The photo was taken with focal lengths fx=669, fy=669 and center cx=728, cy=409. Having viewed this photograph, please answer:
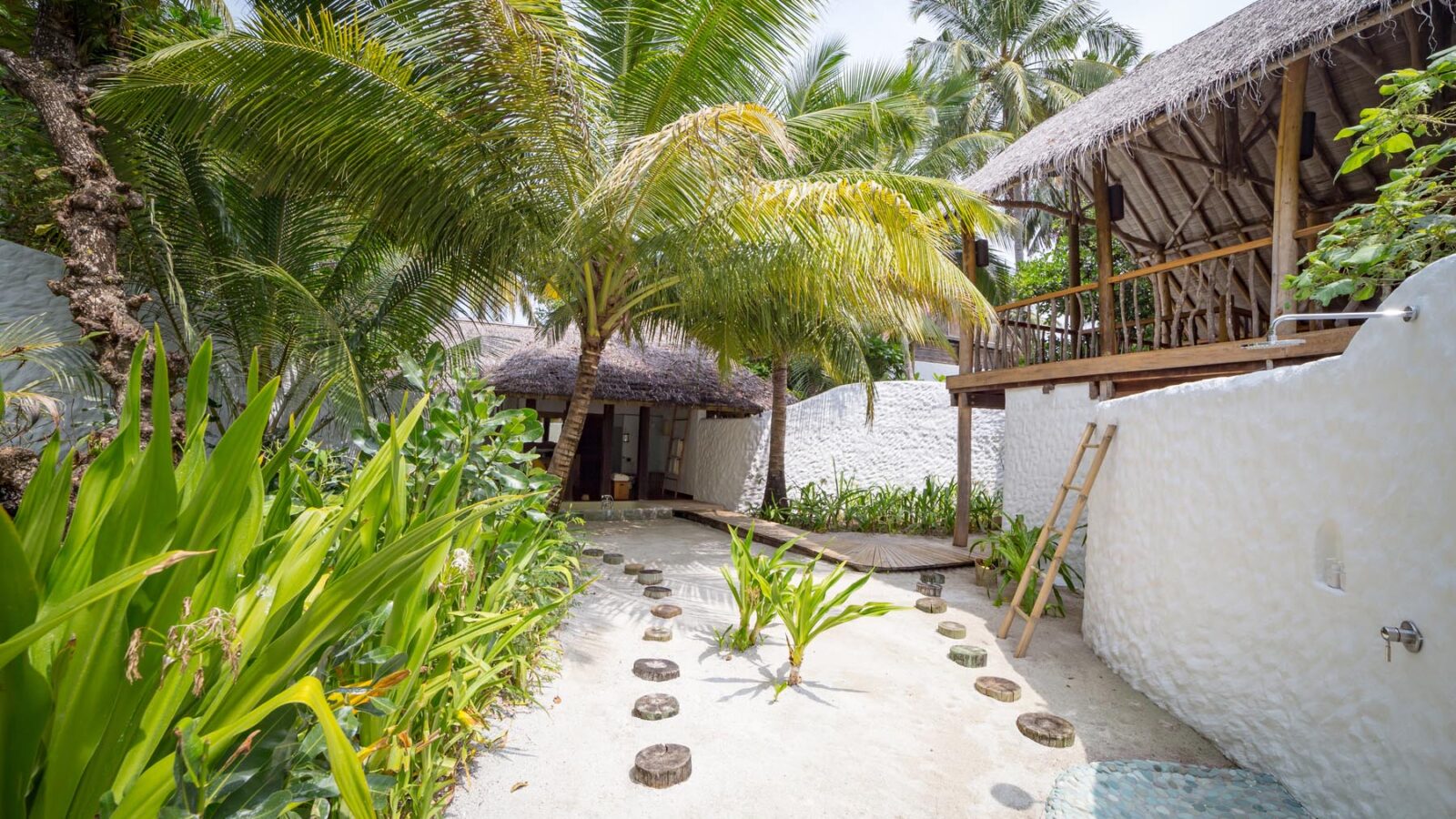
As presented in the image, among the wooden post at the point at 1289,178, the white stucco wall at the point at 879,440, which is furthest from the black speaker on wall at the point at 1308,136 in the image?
the white stucco wall at the point at 879,440

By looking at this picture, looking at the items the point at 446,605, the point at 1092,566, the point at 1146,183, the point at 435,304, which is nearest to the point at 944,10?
the point at 1146,183

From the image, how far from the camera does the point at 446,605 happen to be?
2256 mm

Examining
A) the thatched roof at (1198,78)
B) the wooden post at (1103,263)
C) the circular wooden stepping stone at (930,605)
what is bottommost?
the circular wooden stepping stone at (930,605)

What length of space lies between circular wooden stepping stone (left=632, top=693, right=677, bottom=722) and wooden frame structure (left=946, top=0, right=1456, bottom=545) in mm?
3713

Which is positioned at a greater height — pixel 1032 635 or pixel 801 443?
pixel 801 443

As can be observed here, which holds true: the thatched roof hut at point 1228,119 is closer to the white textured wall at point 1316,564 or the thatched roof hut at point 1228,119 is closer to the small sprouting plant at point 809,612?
the white textured wall at point 1316,564

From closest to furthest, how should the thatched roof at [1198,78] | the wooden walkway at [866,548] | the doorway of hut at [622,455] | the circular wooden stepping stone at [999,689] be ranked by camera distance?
1. the circular wooden stepping stone at [999,689]
2. the thatched roof at [1198,78]
3. the wooden walkway at [866,548]
4. the doorway of hut at [622,455]

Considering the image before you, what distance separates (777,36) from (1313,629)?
14.2ft

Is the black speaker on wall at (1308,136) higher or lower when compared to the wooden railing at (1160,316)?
higher

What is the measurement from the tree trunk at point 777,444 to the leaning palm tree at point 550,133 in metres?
3.81

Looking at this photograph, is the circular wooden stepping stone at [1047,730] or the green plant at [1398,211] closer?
the green plant at [1398,211]

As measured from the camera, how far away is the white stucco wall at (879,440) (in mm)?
9500

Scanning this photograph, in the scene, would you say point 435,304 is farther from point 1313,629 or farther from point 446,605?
point 1313,629

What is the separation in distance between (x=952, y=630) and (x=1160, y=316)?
2.97 m
